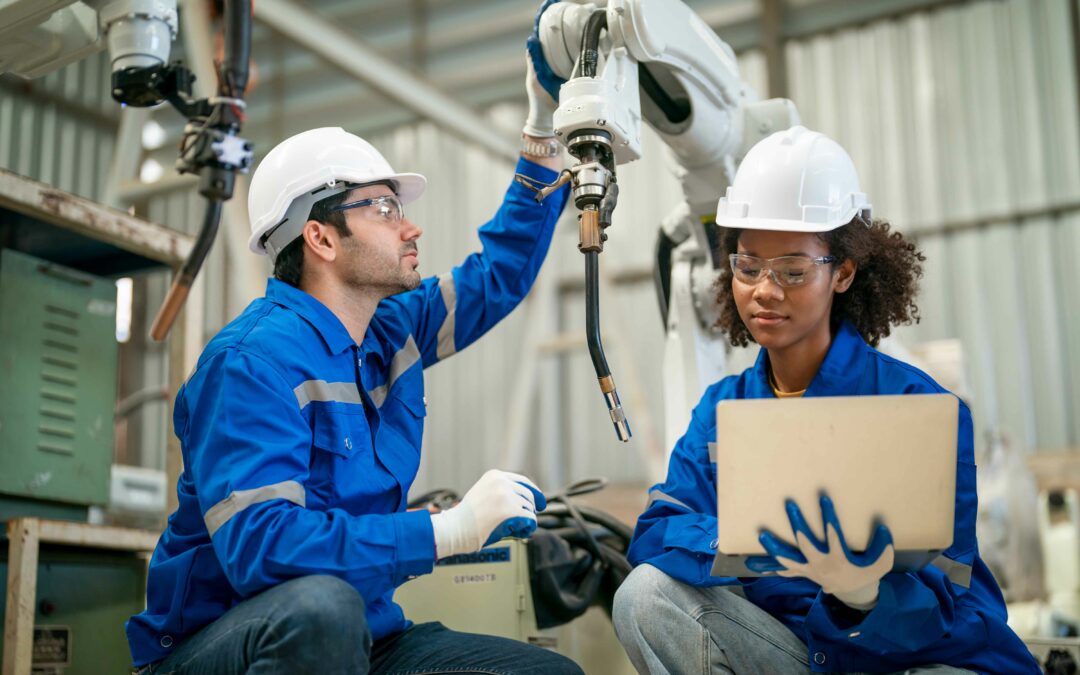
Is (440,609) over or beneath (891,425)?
beneath

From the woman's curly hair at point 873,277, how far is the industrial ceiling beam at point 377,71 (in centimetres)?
338

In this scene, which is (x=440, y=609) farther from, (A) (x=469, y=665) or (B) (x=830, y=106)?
(B) (x=830, y=106)

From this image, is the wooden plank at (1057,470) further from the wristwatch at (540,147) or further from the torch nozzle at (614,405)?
the torch nozzle at (614,405)

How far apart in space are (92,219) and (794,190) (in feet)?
5.20

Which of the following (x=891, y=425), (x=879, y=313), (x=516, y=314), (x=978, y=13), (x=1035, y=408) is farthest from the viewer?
(x=516, y=314)

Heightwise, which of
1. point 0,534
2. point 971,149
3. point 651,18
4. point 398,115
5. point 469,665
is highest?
point 398,115

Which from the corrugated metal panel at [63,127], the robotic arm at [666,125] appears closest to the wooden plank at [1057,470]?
the robotic arm at [666,125]

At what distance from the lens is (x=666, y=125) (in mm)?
2391

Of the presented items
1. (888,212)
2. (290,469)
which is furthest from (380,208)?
Answer: (888,212)

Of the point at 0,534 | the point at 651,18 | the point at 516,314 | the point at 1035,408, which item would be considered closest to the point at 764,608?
the point at 651,18

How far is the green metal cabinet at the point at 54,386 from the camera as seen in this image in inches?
101

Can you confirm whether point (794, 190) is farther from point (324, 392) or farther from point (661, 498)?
point (324, 392)

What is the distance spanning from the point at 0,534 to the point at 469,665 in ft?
4.01

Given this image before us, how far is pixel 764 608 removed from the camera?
1853 millimetres
